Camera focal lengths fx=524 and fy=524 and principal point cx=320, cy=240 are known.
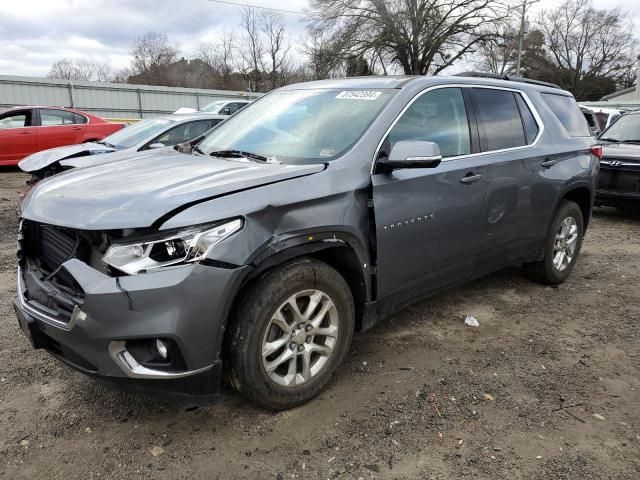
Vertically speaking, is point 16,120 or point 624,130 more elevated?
point 16,120

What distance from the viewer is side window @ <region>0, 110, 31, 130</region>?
11.2 m

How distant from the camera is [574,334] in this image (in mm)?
3969

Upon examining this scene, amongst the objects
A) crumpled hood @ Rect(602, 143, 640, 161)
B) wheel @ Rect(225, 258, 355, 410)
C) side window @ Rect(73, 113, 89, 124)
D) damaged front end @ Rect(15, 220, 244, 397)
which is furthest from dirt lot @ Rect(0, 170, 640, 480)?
side window @ Rect(73, 113, 89, 124)

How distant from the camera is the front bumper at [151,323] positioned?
7.47 feet

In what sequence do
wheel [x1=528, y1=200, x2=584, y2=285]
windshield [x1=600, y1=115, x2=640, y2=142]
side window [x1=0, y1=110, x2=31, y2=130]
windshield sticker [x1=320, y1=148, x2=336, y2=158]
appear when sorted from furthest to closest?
side window [x1=0, y1=110, x2=31, y2=130] < windshield [x1=600, y1=115, x2=640, y2=142] < wheel [x1=528, y1=200, x2=584, y2=285] < windshield sticker [x1=320, y1=148, x2=336, y2=158]

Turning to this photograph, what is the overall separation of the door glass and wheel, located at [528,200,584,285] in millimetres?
11012

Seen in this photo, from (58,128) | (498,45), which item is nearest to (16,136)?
(58,128)

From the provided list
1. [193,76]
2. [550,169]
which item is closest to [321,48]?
[193,76]

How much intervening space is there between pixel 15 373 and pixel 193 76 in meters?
52.8

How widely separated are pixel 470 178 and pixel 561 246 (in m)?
1.85

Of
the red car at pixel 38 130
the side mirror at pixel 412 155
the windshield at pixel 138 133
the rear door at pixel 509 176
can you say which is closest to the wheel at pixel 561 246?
the rear door at pixel 509 176

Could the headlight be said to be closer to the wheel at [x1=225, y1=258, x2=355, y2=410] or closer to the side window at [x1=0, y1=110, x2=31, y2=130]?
the wheel at [x1=225, y1=258, x2=355, y2=410]

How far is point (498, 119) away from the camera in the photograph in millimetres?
4090

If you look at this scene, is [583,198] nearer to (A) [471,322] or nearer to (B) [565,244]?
(B) [565,244]
